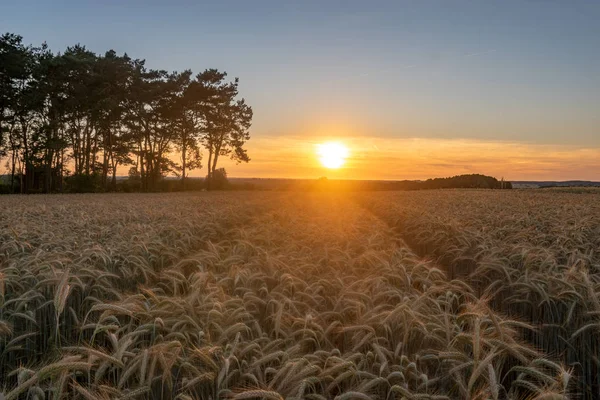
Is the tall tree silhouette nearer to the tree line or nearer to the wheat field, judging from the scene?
the tree line

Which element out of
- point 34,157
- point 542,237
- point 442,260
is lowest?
point 442,260

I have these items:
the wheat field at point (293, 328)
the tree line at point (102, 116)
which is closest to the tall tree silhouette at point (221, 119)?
the tree line at point (102, 116)

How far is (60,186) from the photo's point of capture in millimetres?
50188

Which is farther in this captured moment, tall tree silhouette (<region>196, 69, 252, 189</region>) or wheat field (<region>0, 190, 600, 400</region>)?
tall tree silhouette (<region>196, 69, 252, 189</region>)

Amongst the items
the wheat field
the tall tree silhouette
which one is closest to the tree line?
the tall tree silhouette

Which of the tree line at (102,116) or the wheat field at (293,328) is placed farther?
the tree line at (102,116)

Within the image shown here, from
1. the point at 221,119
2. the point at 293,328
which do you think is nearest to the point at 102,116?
the point at 221,119

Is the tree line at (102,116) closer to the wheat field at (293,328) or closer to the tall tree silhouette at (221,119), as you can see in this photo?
the tall tree silhouette at (221,119)

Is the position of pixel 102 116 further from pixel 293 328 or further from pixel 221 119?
pixel 293 328

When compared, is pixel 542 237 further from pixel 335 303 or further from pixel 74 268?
pixel 74 268

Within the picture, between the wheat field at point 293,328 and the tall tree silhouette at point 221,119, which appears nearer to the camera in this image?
the wheat field at point 293,328

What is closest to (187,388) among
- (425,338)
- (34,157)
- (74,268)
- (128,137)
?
(425,338)

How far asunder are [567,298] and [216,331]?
10.7 ft

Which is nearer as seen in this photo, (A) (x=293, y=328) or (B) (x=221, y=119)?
(A) (x=293, y=328)
